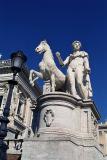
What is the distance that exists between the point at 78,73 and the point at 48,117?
8.36 feet

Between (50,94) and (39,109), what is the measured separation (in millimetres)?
861

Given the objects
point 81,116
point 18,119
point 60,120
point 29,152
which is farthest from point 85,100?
→ point 18,119

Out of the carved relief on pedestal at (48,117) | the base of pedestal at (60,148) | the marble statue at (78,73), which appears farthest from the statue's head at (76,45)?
the base of pedestal at (60,148)

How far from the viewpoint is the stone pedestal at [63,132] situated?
9.73m

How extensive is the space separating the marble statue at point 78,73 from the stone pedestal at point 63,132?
727mm

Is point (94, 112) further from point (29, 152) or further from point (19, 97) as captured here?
A: point (19, 97)

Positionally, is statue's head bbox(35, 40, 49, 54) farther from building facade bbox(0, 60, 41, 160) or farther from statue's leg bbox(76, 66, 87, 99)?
building facade bbox(0, 60, 41, 160)

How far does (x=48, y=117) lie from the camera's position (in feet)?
35.2

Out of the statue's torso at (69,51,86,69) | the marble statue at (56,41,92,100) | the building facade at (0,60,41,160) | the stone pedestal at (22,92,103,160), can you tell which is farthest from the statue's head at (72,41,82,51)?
the building facade at (0,60,41,160)

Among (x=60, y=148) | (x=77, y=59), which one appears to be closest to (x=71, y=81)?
(x=77, y=59)

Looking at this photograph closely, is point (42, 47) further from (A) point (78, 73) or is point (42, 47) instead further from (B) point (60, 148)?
(B) point (60, 148)

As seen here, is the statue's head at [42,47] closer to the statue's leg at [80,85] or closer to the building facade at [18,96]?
the statue's leg at [80,85]

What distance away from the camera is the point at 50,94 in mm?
11094

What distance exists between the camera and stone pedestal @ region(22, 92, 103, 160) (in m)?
9.73
